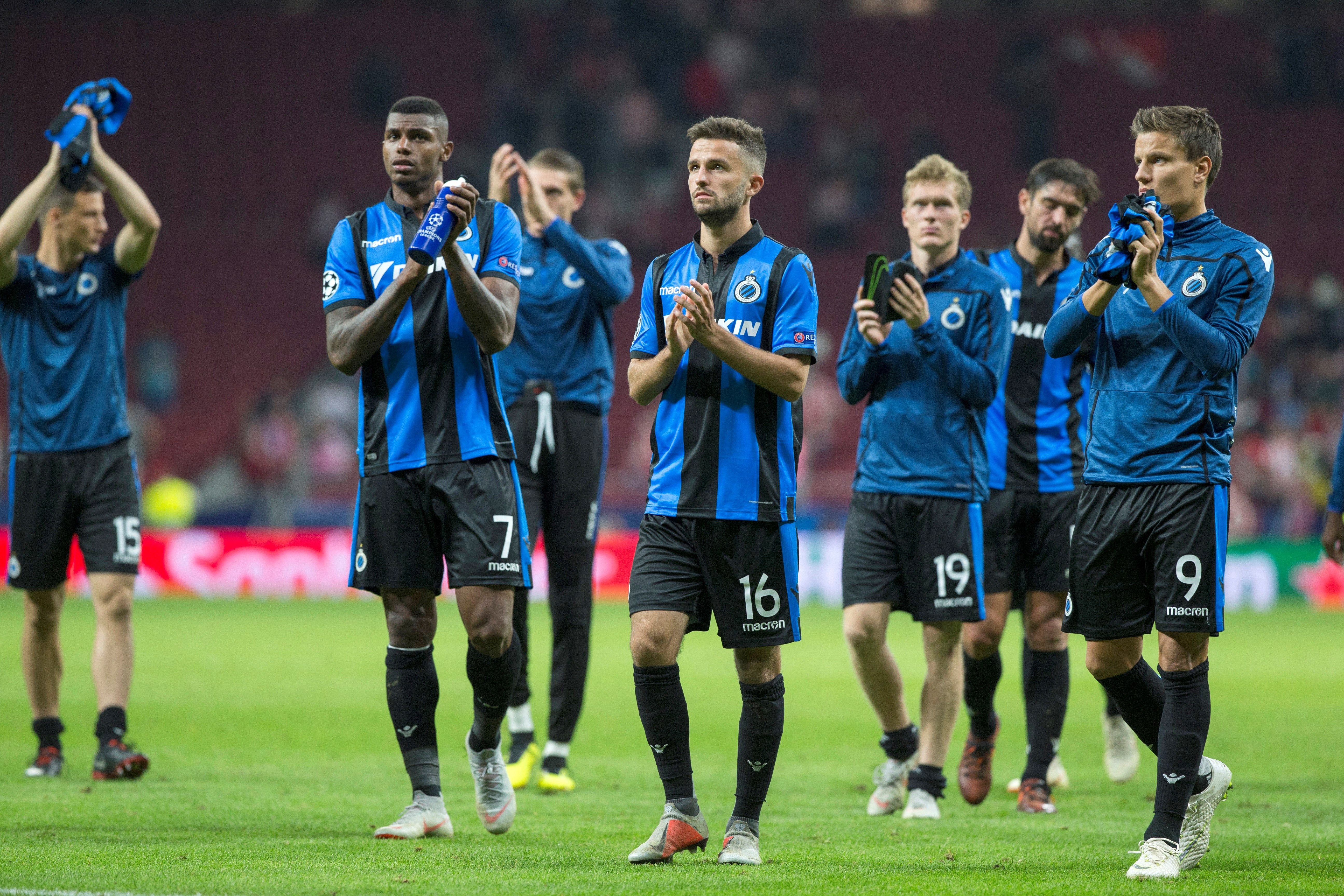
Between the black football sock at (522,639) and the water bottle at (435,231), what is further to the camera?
the black football sock at (522,639)

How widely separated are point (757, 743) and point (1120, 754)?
9.45 feet

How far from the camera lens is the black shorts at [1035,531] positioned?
695 cm

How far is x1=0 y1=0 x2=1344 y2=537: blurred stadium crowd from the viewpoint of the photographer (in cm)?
2475

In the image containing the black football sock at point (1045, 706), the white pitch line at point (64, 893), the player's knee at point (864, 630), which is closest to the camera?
the white pitch line at point (64, 893)

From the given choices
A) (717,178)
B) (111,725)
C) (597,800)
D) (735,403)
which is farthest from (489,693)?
(111,725)

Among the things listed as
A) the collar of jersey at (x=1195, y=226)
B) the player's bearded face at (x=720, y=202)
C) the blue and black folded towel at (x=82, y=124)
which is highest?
the blue and black folded towel at (x=82, y=124)

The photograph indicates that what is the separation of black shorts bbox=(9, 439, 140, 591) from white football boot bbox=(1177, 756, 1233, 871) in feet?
15.8

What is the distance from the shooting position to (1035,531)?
23.0 ft

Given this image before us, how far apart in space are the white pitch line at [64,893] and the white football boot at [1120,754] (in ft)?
15.0

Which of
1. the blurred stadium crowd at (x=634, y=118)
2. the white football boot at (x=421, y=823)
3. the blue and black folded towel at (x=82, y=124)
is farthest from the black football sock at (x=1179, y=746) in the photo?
the blurred stadium crowd at (x=634, y=118)

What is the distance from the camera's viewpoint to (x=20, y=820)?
564 centimetres

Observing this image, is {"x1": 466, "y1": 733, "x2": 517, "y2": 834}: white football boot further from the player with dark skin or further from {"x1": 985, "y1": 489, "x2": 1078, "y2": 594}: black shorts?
{"x1": 985, "y1": 489, "x2": 1078, "y2": 594}: black shorts

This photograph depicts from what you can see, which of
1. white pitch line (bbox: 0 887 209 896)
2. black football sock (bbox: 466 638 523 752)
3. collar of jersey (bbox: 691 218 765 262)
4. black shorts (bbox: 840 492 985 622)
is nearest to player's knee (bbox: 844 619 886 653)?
black shorts (bbox: 840 492 985 622)

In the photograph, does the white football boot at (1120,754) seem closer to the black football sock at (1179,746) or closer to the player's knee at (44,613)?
the black football sock at (1179,746)
